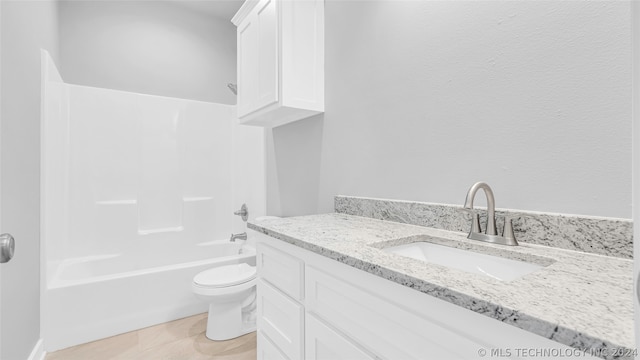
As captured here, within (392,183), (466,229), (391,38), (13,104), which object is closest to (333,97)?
(391,38)

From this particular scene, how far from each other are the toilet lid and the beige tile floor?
16.0 inches

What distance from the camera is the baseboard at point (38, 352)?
5.62 feet

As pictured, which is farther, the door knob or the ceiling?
the ceiling

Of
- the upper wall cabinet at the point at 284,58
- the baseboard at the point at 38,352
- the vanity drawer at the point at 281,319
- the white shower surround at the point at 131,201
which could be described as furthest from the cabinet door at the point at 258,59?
the baseboard at the point at 38,352

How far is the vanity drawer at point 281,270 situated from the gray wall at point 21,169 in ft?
3.57

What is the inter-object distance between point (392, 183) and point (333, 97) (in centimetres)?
69

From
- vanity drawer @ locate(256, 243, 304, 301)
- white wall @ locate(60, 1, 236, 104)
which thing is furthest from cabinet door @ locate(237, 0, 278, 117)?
white wall @ locate(60, 1, 236, 104)

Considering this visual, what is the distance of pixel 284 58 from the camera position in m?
1.71

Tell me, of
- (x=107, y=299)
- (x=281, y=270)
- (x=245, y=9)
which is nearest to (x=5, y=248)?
(x=281, y=270)

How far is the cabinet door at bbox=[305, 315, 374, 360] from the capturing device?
0.79 meters

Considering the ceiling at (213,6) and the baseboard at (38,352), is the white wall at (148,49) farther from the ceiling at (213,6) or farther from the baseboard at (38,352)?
the baseboard at (38,352)

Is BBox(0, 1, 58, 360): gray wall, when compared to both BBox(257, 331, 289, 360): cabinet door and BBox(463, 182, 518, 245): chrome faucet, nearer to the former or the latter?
BBox(257, 331, 289, 360): cabinet door

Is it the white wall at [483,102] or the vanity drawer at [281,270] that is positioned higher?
the white wall at [483,102]

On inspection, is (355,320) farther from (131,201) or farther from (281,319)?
(131,201)
